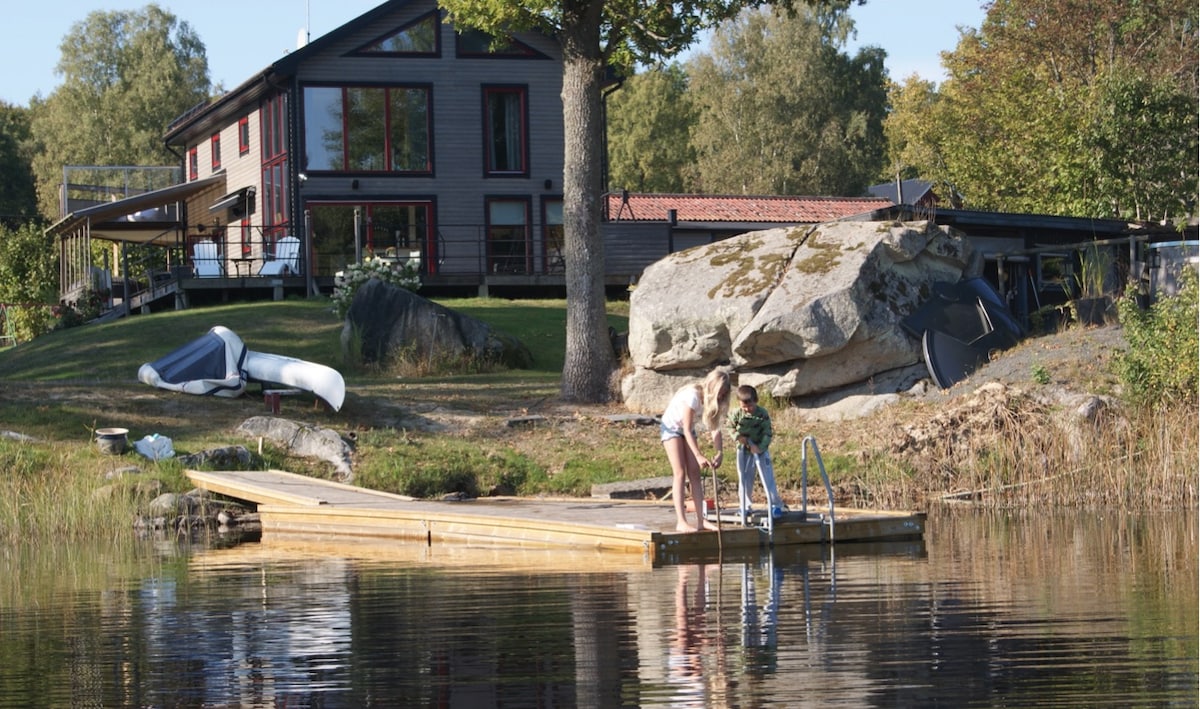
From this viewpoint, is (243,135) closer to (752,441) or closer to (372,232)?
(372,232)

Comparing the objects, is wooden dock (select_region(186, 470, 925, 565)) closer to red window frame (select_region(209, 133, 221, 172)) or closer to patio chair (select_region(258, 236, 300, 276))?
patio chair (select_region(258, 236, 300, 276))

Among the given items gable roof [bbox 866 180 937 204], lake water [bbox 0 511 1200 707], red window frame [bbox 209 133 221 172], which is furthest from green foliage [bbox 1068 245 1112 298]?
gable roof [bbox 866 180 937 204]

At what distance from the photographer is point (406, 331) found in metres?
31.3

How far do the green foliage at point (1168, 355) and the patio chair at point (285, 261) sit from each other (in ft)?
81.1

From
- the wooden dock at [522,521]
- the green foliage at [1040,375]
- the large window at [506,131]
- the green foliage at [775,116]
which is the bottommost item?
the wooden dock at [522,521]

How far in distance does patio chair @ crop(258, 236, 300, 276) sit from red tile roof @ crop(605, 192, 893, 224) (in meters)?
9.15

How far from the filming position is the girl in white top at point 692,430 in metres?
15.4

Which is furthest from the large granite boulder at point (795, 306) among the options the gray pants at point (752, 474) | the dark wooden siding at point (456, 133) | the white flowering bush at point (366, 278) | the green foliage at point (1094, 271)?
the dark wooden siding at point (456, 133)

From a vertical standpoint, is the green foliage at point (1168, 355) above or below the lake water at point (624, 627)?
above

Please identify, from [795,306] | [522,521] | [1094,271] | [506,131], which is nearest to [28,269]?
[506,131]

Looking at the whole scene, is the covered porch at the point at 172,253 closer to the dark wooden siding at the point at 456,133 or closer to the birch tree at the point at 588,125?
the dark wooden siding at the point at 456,133

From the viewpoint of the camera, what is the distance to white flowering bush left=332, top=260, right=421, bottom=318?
118 feet

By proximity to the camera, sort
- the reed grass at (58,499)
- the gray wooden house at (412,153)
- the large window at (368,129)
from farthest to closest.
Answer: the large window at (368,129) < the gray wooden house at (412,153) < the reed grass at (58,499)

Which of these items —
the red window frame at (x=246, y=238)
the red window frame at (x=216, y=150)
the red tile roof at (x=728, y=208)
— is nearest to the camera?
the red window frame at (x=246, y=238)
